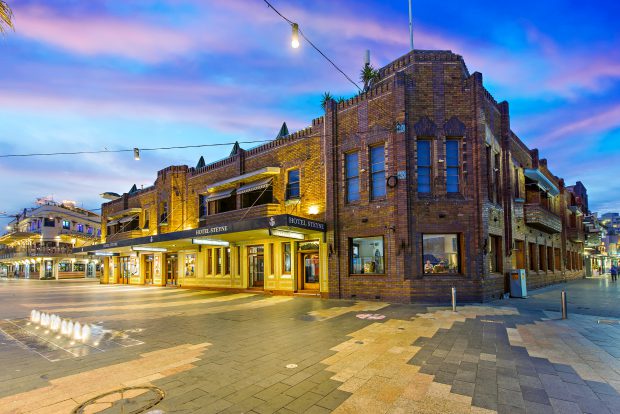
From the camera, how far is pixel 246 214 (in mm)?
19812

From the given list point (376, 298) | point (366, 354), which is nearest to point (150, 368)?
point (366, 354)

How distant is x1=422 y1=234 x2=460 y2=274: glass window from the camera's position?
46.0 ft

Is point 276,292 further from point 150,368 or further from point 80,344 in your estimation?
point 150,368

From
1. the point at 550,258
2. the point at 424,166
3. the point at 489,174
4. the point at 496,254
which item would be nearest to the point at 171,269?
the point at 424,166

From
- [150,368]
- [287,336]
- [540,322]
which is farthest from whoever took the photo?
[540,322]

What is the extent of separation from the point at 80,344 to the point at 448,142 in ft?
48.1

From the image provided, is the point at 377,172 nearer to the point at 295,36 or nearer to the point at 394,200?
the point at 394,200

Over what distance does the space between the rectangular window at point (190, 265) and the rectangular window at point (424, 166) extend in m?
17.7

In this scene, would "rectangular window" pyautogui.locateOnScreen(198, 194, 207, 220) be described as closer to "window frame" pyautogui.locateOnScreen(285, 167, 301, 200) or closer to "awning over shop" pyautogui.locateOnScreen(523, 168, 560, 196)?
"window frame" pyautogui.locateOnScreen(285, 167, 301, 200)

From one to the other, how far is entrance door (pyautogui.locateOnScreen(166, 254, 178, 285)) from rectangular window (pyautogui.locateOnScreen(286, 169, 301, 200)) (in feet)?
44.8

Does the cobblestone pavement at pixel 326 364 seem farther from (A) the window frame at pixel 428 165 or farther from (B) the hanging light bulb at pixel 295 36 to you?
(B) the hanging light bulb at pixel 295 36

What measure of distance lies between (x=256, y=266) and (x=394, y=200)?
33.0ft

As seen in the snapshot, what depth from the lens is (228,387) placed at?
5.14 m

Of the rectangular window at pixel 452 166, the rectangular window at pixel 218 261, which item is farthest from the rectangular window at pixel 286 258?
the rectangular window at pixel 452 166
